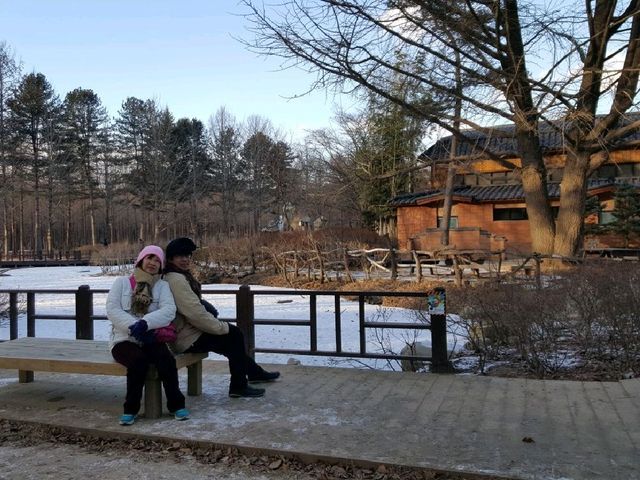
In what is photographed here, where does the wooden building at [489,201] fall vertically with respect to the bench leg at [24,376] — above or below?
above

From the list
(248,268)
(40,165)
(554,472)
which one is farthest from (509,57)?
(40,165)

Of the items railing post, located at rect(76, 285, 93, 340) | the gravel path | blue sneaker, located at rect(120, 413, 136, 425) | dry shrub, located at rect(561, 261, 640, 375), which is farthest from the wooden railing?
the gravel path

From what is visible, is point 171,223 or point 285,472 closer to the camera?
point 285,472

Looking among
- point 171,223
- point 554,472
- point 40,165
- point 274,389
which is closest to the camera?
point 554,472

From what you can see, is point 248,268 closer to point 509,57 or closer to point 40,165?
point 509,57

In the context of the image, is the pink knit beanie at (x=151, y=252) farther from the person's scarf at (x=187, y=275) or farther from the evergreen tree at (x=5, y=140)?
the evergreen tree at (x=5, y=140)

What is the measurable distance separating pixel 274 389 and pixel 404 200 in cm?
3430

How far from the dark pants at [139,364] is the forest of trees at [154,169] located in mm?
43367

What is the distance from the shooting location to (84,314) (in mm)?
7715

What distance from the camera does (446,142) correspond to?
4100 cm

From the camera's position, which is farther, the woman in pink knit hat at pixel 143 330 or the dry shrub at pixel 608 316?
the dry shrub at pixel 608 316

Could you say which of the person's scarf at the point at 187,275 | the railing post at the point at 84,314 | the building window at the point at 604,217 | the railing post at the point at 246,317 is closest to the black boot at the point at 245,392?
the person's scarf at the point at 187,275

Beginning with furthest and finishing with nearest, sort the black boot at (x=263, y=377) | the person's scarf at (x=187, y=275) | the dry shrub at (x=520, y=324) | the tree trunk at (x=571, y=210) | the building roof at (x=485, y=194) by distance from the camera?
the building roof at (x=485, y=194), the tree trunk at (x=571, y=210), the dry shrub at (x=520, y=324), the black boot at (x=263, y=377), the person's scarf at (x=187, y=275)

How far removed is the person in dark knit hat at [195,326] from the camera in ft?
16.5
